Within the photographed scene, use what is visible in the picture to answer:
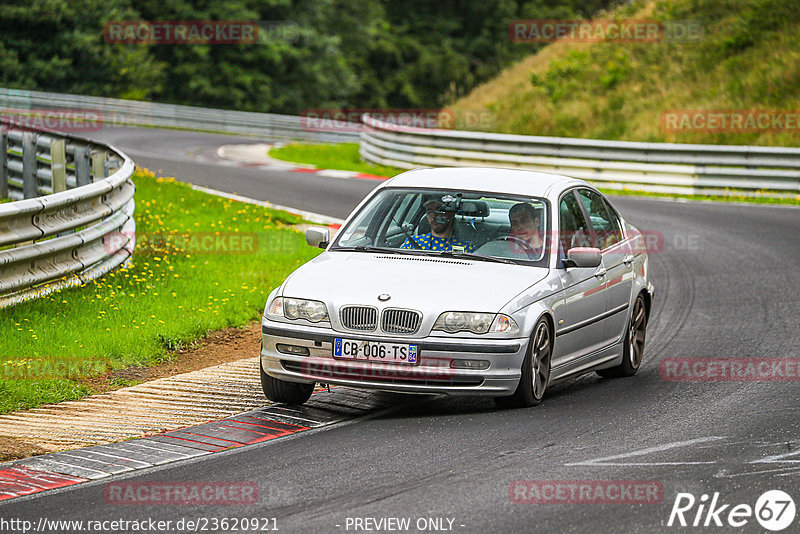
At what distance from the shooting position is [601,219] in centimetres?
980

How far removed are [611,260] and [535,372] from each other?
1748mm

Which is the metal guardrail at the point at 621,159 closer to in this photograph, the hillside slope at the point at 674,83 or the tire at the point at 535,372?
the hillside slope at the point at 674,83

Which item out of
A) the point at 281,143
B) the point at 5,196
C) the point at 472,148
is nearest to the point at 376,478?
the point at 5,196

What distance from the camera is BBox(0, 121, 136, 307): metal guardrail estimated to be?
9.94 m

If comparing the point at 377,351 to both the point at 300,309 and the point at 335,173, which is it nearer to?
the point at 300,309

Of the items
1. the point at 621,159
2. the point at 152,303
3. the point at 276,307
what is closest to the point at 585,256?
the point at 276,307

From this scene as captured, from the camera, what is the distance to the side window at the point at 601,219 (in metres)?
9.58

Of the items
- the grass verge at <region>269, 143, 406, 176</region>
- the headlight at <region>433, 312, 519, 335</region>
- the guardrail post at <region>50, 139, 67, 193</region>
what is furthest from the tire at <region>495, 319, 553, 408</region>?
the grass verge at <region>269, 143, 406, 176</region>

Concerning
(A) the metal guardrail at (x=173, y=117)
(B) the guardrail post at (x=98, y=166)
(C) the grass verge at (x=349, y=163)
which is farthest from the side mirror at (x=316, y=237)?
(A) the metal guardrail at (x=173, y=117)

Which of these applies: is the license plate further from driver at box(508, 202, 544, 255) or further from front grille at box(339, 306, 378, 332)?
driver at box(508, 202, 544, 255)

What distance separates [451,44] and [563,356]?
214ft

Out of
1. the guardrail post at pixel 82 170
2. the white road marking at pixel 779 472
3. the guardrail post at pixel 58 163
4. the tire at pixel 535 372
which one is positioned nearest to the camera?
the white road marking at pixel 779 472

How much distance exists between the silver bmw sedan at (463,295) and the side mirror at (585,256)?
0.01m

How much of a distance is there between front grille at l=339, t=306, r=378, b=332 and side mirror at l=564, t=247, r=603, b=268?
5.51ft
